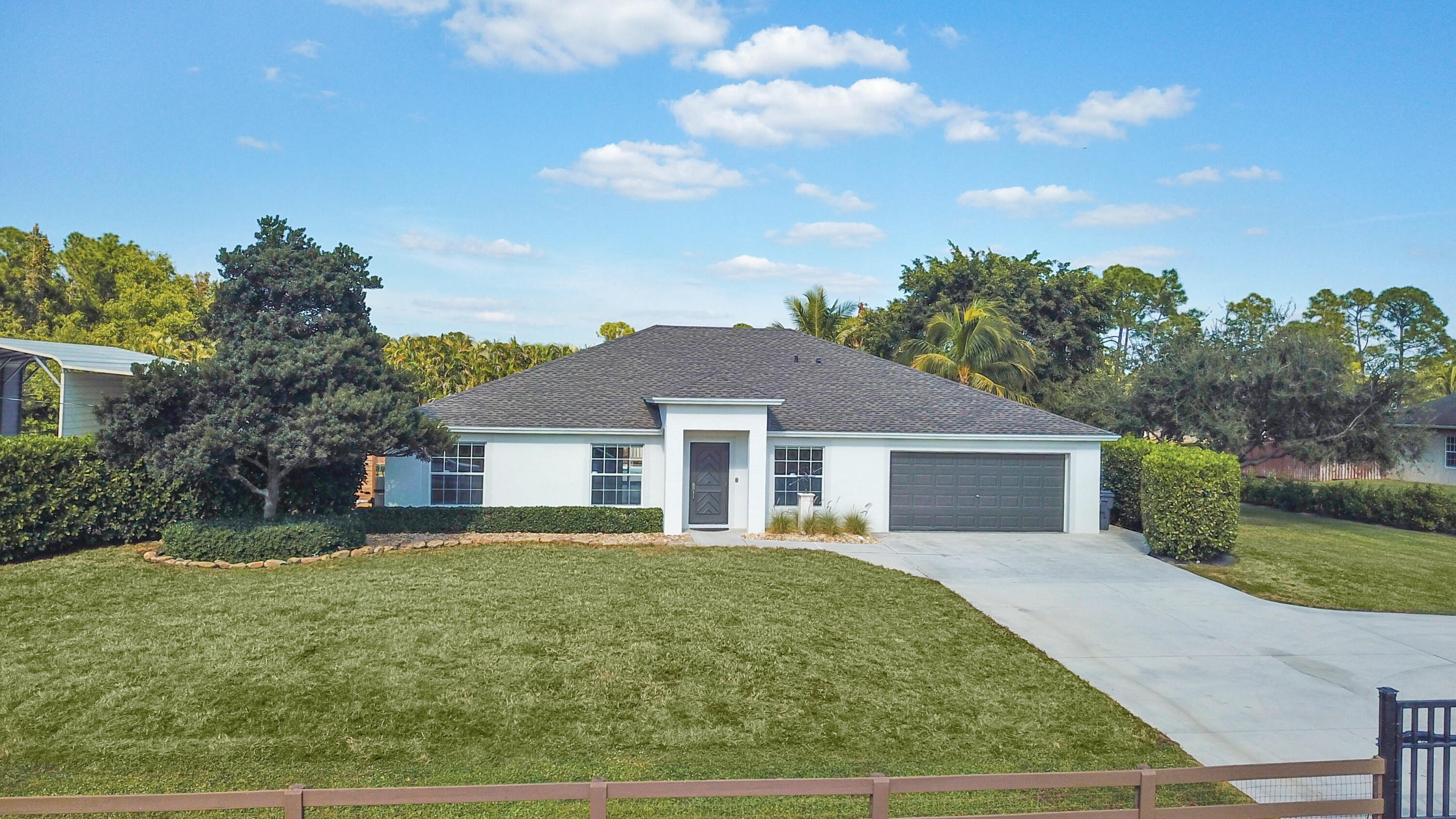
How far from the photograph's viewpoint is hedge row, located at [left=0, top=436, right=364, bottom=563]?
47.6ft

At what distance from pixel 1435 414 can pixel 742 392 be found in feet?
64.6

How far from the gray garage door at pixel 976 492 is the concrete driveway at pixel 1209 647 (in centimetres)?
304

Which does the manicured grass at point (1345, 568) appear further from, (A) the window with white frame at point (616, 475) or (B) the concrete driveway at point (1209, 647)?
(A) the window with white frame at point (616, 475)

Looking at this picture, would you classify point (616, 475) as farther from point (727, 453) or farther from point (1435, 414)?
point (1435, 414)

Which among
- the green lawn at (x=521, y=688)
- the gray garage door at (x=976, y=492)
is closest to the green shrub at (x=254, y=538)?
the green lawn at (x=521, y=688)

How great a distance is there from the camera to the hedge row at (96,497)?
1452 cm

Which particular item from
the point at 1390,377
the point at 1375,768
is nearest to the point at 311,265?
the point at 1375,768

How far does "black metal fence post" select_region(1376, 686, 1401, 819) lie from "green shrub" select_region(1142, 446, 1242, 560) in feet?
39.2

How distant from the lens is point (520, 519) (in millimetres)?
18625

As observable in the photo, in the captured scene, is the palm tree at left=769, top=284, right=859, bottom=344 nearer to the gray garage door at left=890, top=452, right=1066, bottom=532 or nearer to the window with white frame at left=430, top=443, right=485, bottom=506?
the gray garage door at left=890, top=452, right=1066, bottom=532

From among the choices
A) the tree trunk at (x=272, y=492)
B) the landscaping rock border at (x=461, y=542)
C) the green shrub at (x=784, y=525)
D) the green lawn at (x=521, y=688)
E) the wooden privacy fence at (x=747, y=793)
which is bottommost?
the green lawn at (x=521, y=688)

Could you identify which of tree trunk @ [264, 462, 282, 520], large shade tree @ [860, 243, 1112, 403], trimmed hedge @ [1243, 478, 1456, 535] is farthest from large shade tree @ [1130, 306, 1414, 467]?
tree trunk @ [264, 462, 282, 520]

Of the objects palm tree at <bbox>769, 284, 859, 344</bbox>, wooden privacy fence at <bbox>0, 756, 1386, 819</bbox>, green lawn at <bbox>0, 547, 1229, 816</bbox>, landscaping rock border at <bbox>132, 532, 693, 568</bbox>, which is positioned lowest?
green lawn at <bbox>0, 547, 1229, 816</bbox>

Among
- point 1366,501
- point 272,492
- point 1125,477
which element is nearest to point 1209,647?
point 1125,477
